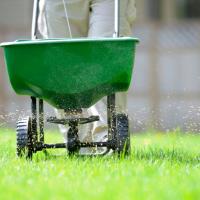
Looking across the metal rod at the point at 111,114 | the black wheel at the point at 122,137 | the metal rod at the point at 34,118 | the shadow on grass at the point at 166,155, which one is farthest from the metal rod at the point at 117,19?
the shadow on grass at the point at 166,155

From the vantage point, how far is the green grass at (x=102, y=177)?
3.78 m

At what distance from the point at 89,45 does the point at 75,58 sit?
0.38ft

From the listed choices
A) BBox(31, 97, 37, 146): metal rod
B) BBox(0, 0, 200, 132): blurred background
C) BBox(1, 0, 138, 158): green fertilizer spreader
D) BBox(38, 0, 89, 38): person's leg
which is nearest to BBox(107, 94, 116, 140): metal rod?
BBox(1, 0, 138, 158): green fertilizer spreader

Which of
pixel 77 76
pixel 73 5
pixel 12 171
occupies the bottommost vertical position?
pixel 12 171

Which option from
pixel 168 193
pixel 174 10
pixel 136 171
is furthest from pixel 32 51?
pixel 174 10

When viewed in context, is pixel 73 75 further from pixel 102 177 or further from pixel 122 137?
pixel 102 177

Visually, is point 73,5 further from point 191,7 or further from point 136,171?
point 191,7

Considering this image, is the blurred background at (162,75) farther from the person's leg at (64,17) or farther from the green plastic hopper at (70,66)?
the green plastic hopper at (70,66)

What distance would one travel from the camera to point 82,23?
606 cm

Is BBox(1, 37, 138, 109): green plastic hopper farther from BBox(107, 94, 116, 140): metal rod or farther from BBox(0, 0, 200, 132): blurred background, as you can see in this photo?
BBox(0, 0, 200, 132): blurred background

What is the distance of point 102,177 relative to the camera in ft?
14.3

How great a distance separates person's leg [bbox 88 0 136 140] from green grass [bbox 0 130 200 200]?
30 cm

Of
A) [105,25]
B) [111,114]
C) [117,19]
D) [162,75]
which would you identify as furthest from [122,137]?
[162,75]

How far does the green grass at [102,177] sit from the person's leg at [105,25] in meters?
0.30
